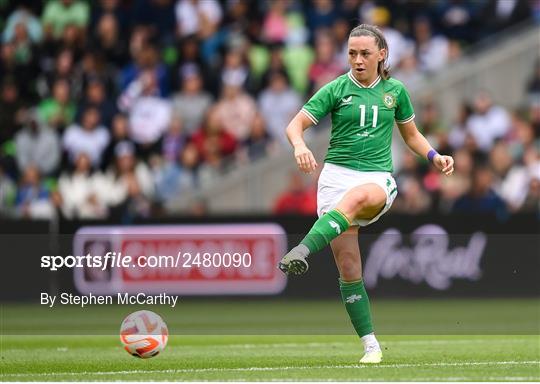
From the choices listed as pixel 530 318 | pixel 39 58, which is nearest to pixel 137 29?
pixel 39 58

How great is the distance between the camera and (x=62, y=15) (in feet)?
77.9

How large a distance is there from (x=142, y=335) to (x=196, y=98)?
11.4m

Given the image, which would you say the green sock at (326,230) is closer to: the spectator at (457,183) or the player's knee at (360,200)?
the player's knee at (360,200)

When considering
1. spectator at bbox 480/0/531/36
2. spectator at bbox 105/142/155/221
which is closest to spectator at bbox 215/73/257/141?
spectator at bbox 105/142/155/221

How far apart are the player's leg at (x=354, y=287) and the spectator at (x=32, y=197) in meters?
9.88

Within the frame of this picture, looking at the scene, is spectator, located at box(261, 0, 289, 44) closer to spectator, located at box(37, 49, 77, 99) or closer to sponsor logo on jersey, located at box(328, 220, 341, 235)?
spectator, located at box(37, 49, 77, 99)

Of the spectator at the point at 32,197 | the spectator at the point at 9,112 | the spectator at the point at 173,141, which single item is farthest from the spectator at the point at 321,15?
the spectator at the point at 32,197

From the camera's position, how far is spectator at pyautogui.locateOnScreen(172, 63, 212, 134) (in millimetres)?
21844

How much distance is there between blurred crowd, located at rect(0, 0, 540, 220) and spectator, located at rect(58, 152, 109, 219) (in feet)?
0.07

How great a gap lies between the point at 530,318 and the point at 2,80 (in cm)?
1086

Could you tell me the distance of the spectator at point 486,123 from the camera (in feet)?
69.3

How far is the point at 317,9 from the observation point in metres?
22.8

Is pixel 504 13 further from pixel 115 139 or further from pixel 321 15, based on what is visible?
pixel 115 139

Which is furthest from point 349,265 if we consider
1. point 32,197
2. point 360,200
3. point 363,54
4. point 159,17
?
Result: point 159,17
